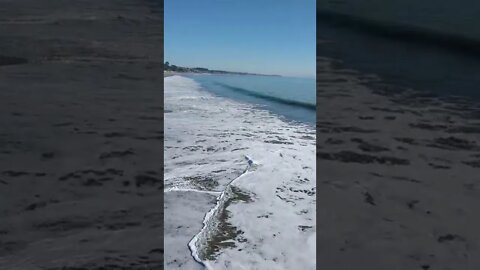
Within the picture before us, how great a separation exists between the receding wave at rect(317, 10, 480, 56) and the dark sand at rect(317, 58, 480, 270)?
0.26 m

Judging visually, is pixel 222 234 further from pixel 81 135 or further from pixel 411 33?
pixel 411 33

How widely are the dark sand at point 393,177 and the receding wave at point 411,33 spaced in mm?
265

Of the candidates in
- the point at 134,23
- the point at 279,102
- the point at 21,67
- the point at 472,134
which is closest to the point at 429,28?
the point at 472,134

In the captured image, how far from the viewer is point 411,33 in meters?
2.07

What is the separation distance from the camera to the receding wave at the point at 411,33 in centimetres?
204

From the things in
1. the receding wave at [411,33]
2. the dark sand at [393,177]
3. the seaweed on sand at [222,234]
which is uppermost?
the receding wave at [411,33]

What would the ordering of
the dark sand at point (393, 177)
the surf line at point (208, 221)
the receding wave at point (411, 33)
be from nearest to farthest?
1. the dark sand at point (393, 177)
2. the surf line at point (208, 221)
3. the receding wave at point (411, 33)

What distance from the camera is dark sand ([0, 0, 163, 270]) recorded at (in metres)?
1.42

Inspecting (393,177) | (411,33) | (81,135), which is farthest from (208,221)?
(411,33)

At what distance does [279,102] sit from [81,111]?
649 centimetres

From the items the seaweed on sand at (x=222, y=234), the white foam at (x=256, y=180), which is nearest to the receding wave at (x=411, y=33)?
the white foam at (x=256, y=180)

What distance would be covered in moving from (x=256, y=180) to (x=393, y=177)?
3.16 feet

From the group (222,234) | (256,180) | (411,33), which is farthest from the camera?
(256,180)

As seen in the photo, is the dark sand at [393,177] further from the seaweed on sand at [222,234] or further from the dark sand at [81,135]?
the dark sand at [81,135]
